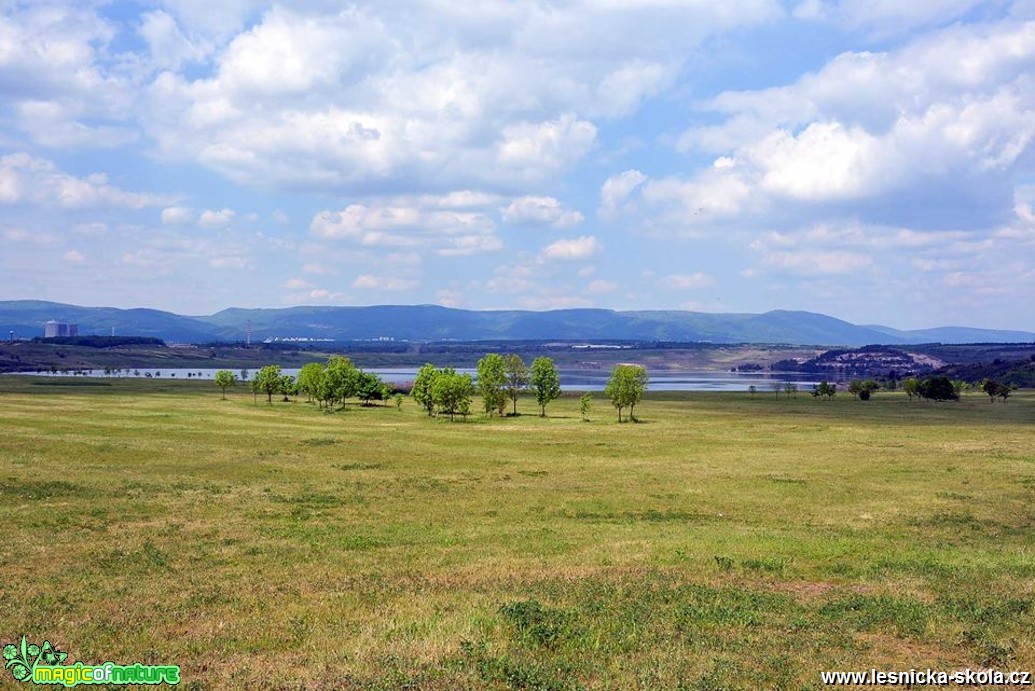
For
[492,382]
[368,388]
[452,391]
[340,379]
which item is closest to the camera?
[452,391]

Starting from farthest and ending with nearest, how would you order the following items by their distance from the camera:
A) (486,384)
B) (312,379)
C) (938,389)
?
(938,389)
(312,379)
(486,384)

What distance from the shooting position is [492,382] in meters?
126

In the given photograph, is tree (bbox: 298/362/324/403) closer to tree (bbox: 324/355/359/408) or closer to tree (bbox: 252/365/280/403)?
tree (bbox: 324/355/359/408)

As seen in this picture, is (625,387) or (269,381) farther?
(269,381)

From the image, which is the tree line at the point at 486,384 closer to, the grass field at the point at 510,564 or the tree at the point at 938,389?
the grass field at the point at 510,564

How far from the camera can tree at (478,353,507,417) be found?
126 m

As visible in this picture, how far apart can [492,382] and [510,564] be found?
98.2 metres

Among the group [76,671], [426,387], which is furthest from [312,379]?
[76,671]

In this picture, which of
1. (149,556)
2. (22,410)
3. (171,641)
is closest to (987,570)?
(171,641)

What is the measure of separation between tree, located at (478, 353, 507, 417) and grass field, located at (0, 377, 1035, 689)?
5777cm

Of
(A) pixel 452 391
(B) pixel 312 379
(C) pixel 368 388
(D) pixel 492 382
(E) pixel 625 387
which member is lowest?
(C) pixel 368 388

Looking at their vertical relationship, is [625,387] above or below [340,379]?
below

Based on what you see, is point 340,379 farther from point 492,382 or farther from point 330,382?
point 492,382

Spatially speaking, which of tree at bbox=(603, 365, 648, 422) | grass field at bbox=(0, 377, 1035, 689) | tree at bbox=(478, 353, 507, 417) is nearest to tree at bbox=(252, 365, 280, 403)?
tree at bbox=(478, 353, 507, 417)
